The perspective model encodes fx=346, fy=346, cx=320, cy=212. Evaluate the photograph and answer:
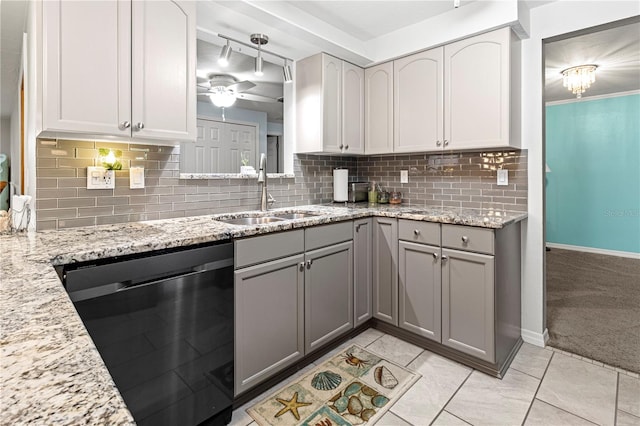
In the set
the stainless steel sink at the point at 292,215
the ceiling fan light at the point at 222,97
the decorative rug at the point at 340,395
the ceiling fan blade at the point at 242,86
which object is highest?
the ceiling fan blade at the point at 242,86

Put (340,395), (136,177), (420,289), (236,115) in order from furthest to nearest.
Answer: (236,115)
(420,289)
(136,177)
(340,395)

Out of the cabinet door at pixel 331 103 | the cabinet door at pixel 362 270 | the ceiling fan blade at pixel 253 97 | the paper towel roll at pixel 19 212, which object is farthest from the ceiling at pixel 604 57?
the paper towel roll at pixel 19 212

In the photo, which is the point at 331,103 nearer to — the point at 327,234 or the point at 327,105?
the point at 327,105

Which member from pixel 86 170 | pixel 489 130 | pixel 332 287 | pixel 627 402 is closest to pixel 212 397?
pixel 332 287

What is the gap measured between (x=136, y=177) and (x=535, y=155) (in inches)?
105

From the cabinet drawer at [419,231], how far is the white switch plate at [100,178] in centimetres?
185

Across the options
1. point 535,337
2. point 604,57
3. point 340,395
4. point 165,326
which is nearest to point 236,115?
point 165,326

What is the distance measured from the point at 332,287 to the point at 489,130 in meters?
1.53

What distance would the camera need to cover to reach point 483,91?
2420 mm

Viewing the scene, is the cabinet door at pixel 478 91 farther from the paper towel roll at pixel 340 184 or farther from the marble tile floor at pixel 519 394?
the marble tile floor at pixel 519 394

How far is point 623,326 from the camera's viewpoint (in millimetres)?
2713

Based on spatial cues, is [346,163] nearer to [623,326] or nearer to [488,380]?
[488,380]

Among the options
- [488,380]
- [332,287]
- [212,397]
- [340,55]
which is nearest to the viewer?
[212,397]

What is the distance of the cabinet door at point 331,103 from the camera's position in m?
2.80
